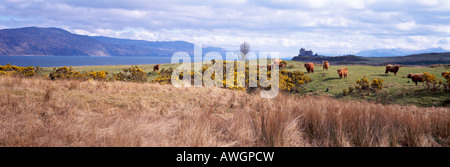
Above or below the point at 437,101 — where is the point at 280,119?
above

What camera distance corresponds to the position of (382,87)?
21.3m

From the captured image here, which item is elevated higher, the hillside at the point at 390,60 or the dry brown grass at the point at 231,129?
the hillside at the point at 390,60

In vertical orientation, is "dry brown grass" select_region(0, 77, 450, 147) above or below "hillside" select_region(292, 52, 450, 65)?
below

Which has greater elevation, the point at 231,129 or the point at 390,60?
the point at 390,60

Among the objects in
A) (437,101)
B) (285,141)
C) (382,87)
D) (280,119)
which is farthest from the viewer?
(382,87)

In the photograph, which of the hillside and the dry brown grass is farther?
the hillside

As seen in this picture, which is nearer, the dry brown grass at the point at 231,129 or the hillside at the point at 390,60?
the dry brown grass at the point at 231,129

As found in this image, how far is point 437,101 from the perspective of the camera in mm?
16359

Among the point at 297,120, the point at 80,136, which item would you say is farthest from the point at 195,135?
the point at 297,120

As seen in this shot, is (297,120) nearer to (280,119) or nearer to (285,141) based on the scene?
(280,119)

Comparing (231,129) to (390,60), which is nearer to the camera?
(231,129)
